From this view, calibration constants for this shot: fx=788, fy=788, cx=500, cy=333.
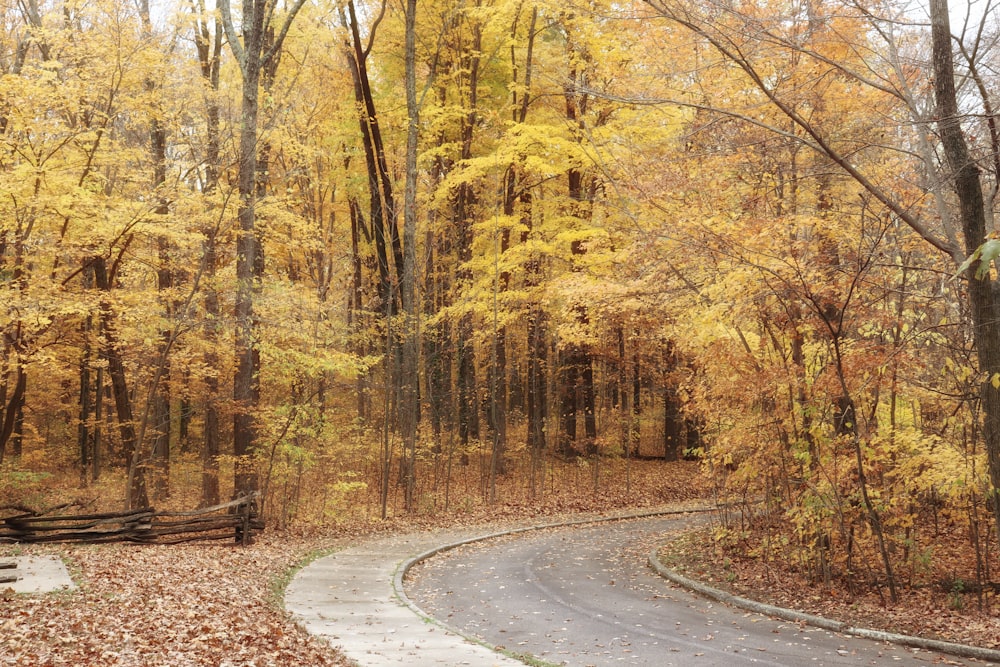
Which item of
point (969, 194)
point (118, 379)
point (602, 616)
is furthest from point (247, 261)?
point (969, 194)

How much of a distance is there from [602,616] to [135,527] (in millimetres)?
8729

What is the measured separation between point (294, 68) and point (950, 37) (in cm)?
2299

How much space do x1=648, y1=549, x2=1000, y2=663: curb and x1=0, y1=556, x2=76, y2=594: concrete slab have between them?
8.43 m

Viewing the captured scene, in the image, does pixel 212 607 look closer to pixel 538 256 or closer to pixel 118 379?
pixel 118 379

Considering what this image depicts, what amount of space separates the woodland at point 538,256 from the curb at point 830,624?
4.89ft

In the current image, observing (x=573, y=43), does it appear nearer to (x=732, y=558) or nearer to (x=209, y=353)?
(x=209, y=353)

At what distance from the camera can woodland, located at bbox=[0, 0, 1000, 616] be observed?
1033 cm

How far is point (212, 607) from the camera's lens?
878 centimetres

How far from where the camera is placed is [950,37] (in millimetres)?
8836

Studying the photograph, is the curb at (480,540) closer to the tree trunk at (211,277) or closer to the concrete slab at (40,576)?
the concrete slab at (40,576)

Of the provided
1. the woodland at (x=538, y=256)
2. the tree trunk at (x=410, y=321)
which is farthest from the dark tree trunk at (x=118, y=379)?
the tree trunk at (x=410, y=321)

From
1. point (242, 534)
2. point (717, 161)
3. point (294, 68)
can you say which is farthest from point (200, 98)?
point (717, 161)

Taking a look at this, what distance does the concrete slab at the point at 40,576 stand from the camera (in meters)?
8.83

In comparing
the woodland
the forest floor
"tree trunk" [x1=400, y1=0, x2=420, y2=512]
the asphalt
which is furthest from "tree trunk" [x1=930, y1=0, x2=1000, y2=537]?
"tree trunk" [x1=400, y1=0, x2=420, y2=512]
